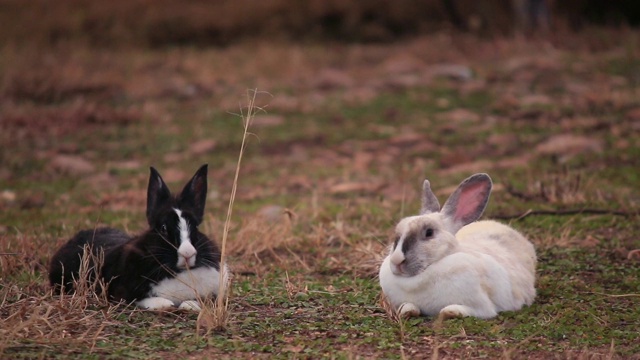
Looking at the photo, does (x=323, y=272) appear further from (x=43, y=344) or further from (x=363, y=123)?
(x=363, y=123)

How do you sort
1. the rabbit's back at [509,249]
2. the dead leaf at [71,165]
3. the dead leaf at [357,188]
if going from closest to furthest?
1. the rabbit's back at [509,249]
2. the dead leaf at [357,188]
3. the dead leaf at [71,165]

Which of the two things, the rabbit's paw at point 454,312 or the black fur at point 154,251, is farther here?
the black fur at point 154,251

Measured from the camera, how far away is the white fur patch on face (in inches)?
230

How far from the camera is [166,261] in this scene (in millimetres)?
5961

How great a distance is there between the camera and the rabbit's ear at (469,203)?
6.14 metres

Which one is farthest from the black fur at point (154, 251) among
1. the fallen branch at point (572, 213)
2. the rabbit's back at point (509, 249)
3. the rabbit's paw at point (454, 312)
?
the fallen branch at point (572, 213)

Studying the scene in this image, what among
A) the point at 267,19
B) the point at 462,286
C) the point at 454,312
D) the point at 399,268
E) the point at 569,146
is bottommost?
the point at 569,146

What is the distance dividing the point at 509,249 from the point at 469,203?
0.50 m

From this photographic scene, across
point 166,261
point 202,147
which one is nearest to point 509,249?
point 166,261

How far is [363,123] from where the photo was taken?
14.3 m

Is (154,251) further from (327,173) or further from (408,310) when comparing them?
(327,173)

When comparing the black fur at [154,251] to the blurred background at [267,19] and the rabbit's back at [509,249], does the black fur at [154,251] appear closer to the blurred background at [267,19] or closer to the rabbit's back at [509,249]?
the rabbit's back at [509,249]

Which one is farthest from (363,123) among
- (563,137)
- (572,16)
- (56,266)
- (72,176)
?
(56,266)

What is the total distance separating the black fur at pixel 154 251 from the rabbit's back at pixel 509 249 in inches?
65.5
